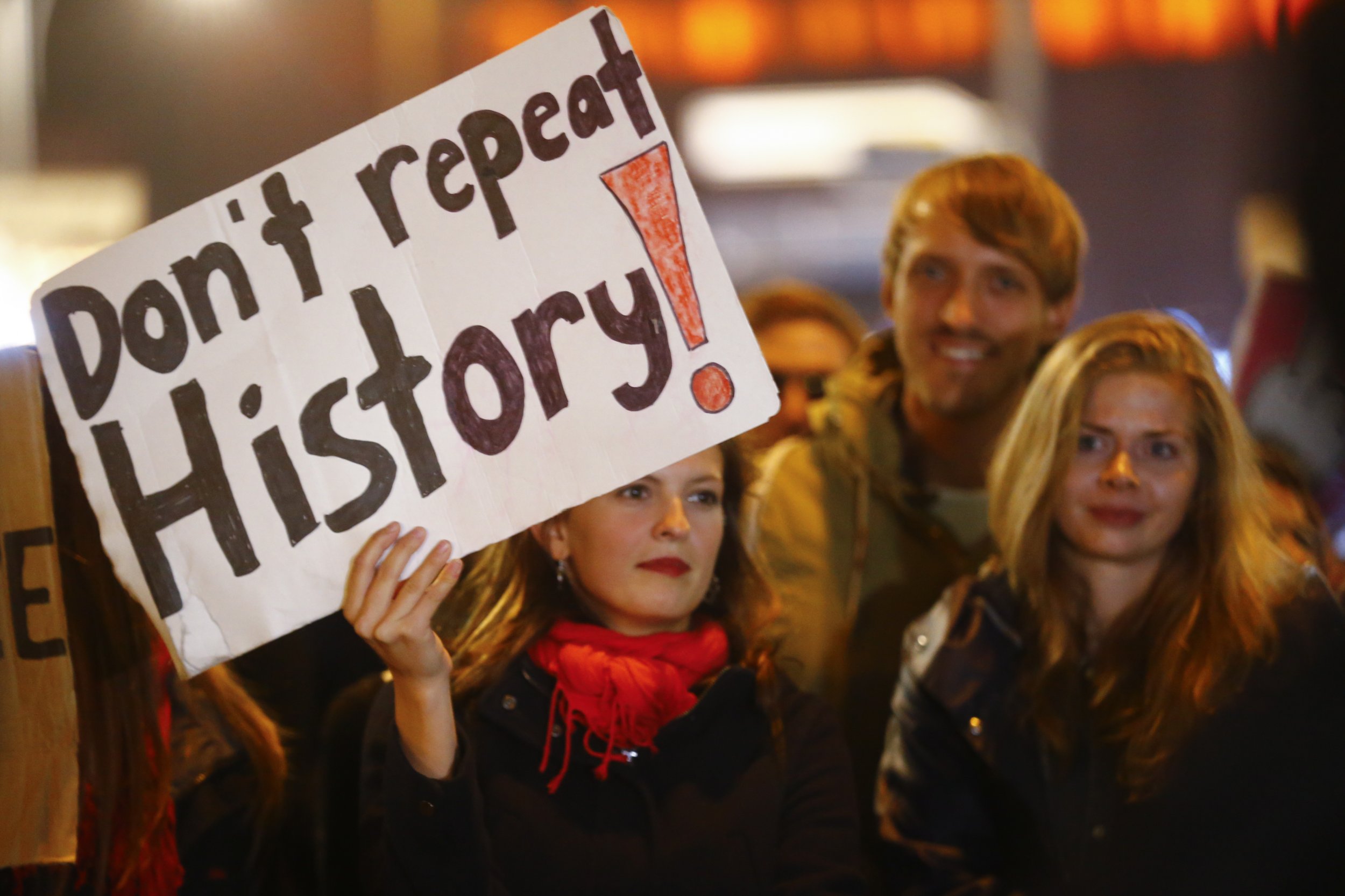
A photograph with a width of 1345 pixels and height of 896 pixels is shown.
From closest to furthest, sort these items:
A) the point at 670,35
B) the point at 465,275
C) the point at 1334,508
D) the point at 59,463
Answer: the point at 465,275 < the point at 59,463 < the point at 1334,508 < the point at 670,35

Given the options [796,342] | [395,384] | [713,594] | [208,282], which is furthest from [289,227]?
[796,342]

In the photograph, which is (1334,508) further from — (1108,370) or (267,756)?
(267,756)

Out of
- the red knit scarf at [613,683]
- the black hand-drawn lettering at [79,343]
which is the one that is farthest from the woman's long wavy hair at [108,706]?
the red knit scarf at [613,683]

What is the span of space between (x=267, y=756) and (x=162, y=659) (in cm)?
19

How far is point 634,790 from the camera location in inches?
58.8

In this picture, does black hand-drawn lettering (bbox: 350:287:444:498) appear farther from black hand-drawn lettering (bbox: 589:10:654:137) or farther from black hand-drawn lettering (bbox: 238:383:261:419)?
black hand-drawn lettering (bbox: 589:10:654:137)

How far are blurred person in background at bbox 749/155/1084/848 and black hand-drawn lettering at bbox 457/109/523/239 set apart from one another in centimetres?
94

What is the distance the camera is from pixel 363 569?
1297mm

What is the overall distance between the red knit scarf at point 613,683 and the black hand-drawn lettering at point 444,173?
0.58 meters

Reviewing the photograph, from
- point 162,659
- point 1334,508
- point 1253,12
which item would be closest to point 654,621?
point 162,659

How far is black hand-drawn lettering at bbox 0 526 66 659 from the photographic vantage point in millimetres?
1398

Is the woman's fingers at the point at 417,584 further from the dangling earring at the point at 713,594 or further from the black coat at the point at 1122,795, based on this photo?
the black coat at the point at 1122,795

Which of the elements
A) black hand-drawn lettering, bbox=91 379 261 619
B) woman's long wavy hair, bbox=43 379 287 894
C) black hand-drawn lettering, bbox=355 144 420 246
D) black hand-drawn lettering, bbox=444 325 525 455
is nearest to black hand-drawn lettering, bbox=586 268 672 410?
black hand-drawn lettering, bbox=444 325 525 455

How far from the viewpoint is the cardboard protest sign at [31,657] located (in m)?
1.36
